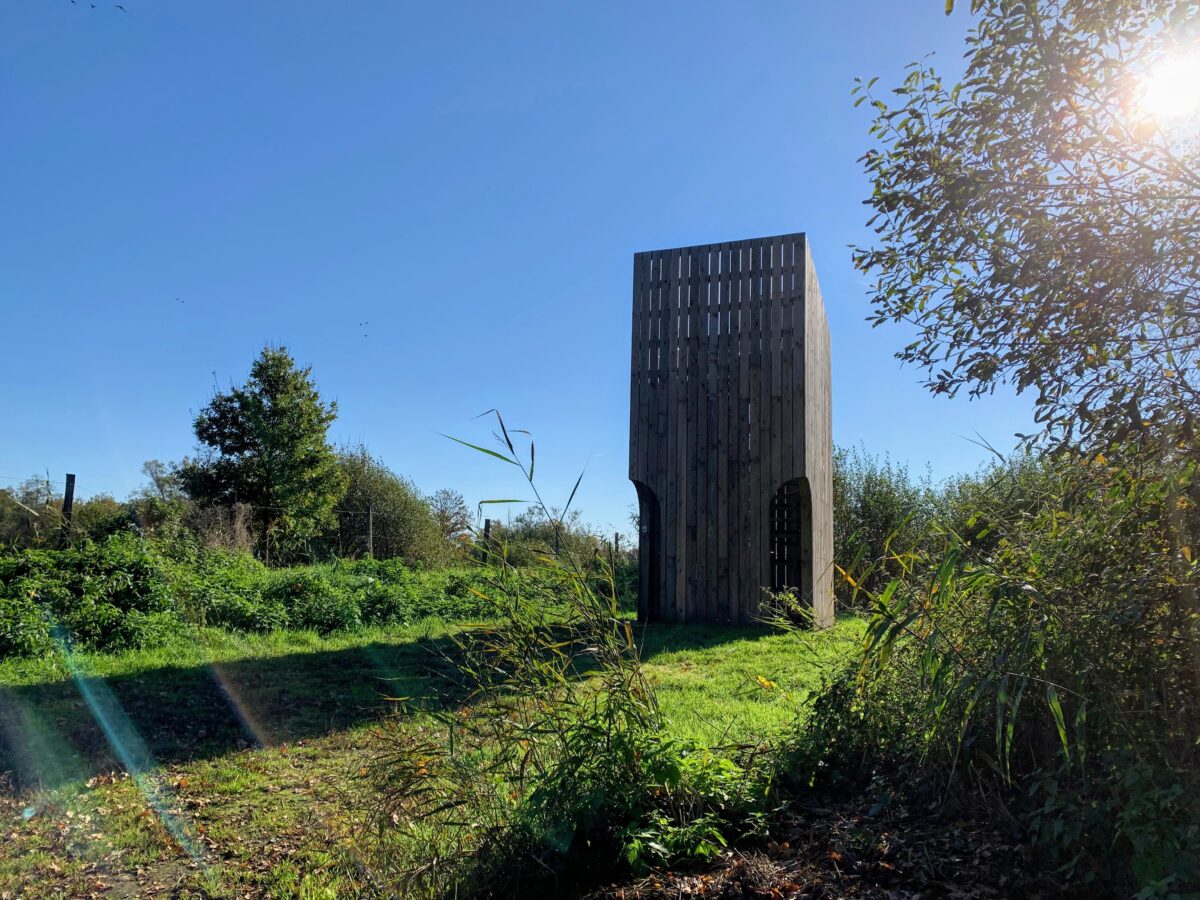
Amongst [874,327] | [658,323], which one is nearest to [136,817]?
[874,327]

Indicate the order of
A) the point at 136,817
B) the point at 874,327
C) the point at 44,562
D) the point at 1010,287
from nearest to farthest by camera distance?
the point at 1010,287 → the point at 874,327 → the point at 136,817 → the point at 44,562

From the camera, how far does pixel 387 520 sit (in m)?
18.4

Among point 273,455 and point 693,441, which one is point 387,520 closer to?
point 273,455

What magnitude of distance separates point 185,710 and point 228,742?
829 mm

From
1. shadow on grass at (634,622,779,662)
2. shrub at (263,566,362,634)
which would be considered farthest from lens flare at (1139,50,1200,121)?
shrub at (263,566,362,634)

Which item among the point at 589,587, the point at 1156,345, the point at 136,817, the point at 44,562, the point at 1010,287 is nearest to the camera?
the point at 1156,345

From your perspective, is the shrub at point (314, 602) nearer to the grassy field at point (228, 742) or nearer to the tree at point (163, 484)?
the grassy field at point (228, 742)

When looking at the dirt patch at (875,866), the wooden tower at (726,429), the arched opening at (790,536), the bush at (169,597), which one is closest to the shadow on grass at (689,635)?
the wooden tower at (726,429)

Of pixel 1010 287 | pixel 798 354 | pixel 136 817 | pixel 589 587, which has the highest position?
pixel 798 354

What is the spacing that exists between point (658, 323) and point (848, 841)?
8216 millimetres

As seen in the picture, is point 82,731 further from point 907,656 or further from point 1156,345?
point 1156,345

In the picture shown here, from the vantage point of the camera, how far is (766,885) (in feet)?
7.11

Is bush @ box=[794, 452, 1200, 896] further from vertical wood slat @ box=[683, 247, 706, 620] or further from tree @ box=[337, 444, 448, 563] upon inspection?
tree @ box=[337, 444, 448, 563]

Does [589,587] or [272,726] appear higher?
[589,587]
